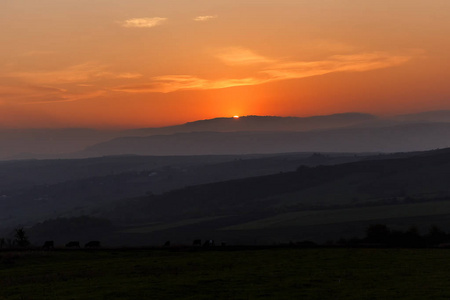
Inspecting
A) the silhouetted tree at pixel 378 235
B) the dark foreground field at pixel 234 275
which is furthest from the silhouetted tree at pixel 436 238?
the dark foreground field at pixel 234 275

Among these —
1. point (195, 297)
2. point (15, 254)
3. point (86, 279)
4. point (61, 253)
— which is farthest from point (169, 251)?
point (195, 297)

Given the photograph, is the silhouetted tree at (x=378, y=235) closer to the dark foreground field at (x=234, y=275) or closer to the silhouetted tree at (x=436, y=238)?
the silhouetted tree at (x=436, y=238)

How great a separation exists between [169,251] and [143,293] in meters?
35.8

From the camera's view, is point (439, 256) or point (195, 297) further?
point (439, 256)

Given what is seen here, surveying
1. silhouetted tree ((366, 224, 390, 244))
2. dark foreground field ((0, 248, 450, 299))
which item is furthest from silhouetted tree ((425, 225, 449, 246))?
dark foreground field ((0, 248, 450, 299))

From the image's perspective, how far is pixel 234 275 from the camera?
51062 millimetres

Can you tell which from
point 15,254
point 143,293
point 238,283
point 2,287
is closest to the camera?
point 143,293

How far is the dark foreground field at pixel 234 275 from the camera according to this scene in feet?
139

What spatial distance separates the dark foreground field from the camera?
42.3m

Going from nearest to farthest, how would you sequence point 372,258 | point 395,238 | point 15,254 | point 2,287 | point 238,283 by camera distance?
point 238,283 < point 2,287 < point 372,258 < point 15,254 < point 395,238

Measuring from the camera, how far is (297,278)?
48.5 m

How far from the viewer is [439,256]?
205 ft

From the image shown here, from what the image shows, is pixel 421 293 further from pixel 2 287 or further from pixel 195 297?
pixel 2 287

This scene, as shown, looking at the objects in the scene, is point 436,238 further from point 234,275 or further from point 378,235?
point 234,275
